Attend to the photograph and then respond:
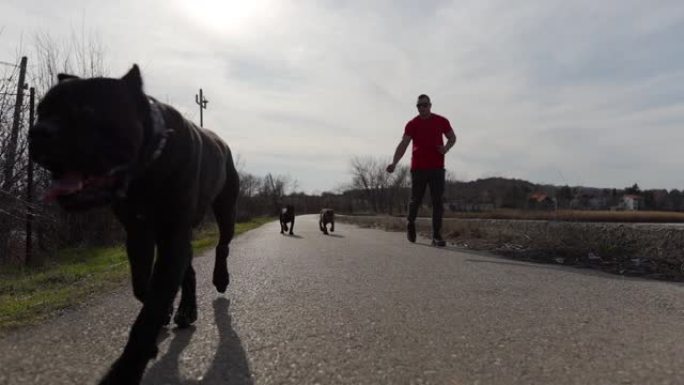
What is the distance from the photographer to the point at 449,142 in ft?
29.7

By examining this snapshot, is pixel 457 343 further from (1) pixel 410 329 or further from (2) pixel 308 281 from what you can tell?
(2) pixel 308 281

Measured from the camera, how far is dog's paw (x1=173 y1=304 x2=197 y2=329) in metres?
3.02

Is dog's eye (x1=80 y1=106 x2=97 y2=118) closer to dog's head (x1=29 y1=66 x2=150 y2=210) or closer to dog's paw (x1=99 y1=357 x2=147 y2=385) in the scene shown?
dog's head (x1=29 y1=66 x2=150 y2=210)

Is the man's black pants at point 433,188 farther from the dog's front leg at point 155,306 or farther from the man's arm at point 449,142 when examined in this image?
the dog's front leg at point 155,306

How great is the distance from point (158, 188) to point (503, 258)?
17.6 ft

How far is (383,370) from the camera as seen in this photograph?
2236 millimetres

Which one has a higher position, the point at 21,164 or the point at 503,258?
the point at 21,164

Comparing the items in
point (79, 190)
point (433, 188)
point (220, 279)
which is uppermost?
point (433, 188)

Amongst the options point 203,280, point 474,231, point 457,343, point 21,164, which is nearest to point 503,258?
point 474,231

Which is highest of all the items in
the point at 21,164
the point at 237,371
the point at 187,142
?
the point at 21,164

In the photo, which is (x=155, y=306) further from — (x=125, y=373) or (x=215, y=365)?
(x=215, y=365)

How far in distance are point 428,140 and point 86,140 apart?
7690 millimetres

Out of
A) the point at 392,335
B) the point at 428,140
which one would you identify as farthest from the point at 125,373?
the point at 428,140

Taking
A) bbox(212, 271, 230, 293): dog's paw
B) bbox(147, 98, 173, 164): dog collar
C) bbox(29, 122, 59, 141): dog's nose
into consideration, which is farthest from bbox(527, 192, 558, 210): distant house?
bbox(29, 122, 59, 141): dog's nose
